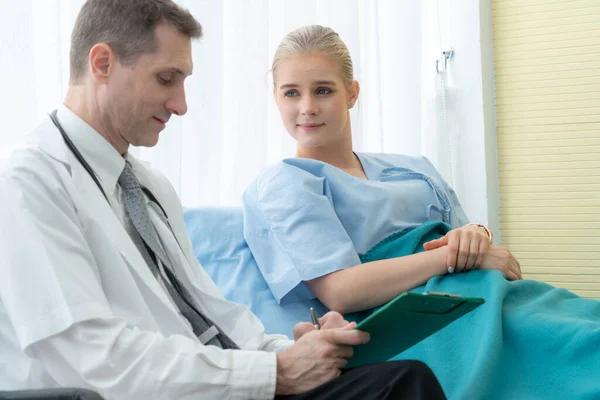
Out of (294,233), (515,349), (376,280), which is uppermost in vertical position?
(294,233)

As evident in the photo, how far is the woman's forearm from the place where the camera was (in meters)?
1.67

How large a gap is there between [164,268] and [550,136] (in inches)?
84.7

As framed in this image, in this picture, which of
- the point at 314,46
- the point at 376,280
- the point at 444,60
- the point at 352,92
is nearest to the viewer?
the point at 376,280

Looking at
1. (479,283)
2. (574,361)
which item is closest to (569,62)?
(479,283)

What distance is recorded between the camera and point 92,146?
126 cm

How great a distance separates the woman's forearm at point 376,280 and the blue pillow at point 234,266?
104 millimetres

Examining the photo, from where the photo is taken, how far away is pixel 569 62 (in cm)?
306

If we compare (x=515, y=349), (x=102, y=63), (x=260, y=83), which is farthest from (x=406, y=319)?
(x=260, y=83)

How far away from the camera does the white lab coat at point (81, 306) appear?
103cm

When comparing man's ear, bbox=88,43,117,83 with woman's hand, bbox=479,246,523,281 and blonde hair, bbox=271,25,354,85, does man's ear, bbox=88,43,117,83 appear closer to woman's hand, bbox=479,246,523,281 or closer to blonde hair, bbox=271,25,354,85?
blonde hair, bbox=271,25,354,85

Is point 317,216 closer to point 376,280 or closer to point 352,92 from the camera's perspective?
point 376,280

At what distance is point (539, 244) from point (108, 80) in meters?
2.25

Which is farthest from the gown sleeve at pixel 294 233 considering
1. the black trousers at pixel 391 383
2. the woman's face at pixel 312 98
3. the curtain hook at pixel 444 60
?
the curtain hook at pixel 444 60

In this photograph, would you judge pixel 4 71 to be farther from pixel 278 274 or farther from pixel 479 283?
pixel 479 283
